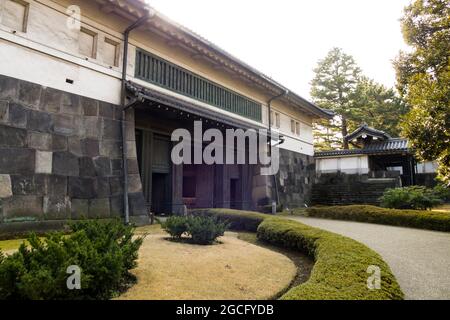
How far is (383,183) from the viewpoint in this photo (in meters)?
21.4

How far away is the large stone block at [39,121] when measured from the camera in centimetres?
750

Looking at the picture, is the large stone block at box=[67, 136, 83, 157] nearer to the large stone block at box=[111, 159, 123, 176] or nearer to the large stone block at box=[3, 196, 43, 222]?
the large stone block at box=[111, 159, 123, 176]

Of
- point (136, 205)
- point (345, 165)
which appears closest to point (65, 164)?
point (136, 205)

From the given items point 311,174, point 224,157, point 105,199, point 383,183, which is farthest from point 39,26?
point 383,183

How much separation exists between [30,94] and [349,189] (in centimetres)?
2107

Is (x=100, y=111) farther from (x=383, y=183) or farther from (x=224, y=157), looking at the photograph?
(x=383, y=183)

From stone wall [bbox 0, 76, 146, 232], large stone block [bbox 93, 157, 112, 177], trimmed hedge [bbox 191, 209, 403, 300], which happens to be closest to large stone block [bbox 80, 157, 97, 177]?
stone wall [bbox 0, 76, 146, 232]

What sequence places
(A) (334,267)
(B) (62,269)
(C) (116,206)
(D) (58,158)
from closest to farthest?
(B) (62,269) < (A) (334,267) < (D) (58,158) < (C) (116,206)

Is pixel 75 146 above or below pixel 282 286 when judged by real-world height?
above

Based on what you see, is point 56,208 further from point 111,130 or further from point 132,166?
point 111,130

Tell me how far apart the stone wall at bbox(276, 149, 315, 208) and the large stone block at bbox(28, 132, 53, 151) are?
1353 cm

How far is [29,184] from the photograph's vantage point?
23.7 feet

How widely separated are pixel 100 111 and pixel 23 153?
2.66 meters

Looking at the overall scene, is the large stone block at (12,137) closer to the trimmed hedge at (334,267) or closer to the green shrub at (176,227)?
the green shrub at (176,227)
